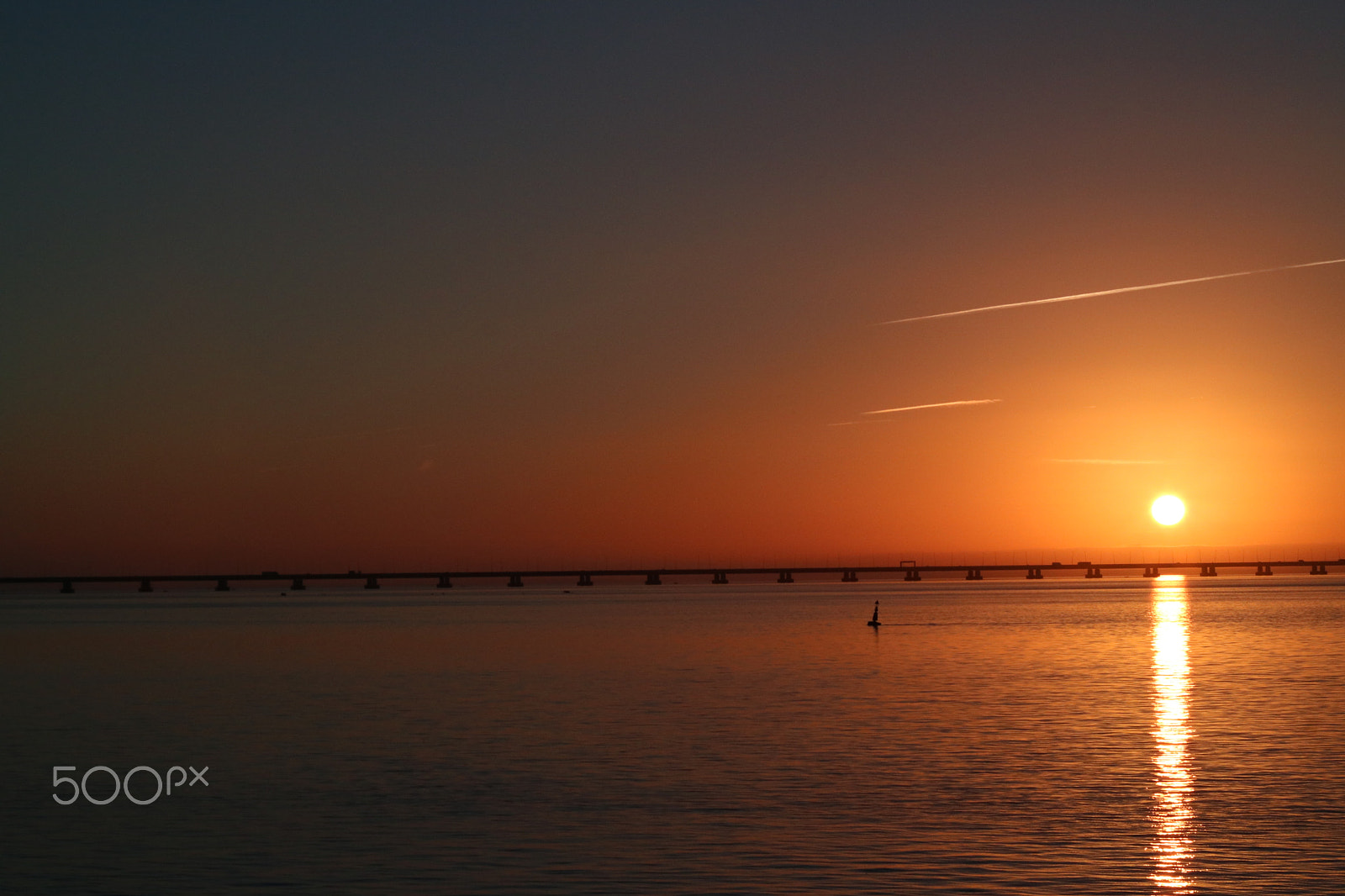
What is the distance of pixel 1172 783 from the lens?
2919cm

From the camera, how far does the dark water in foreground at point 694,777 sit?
21438mm

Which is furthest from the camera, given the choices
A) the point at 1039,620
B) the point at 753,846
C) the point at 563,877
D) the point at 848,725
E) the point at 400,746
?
the point at 1039,620

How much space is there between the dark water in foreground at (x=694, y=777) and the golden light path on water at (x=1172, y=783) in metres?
0.12

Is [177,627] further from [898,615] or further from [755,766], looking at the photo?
[755,766]

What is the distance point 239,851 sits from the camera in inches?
924

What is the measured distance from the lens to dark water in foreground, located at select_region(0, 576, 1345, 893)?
21438 mm

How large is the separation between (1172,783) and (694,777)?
1053 cm

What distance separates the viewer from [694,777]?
30844 millimetres

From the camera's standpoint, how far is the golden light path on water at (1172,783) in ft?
68.4

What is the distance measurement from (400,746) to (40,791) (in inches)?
387

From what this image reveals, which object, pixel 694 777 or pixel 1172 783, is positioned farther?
pixel 694 777

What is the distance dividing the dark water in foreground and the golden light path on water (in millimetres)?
116

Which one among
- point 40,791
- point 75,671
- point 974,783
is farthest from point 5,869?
point 75,671

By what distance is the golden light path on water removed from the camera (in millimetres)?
20844
